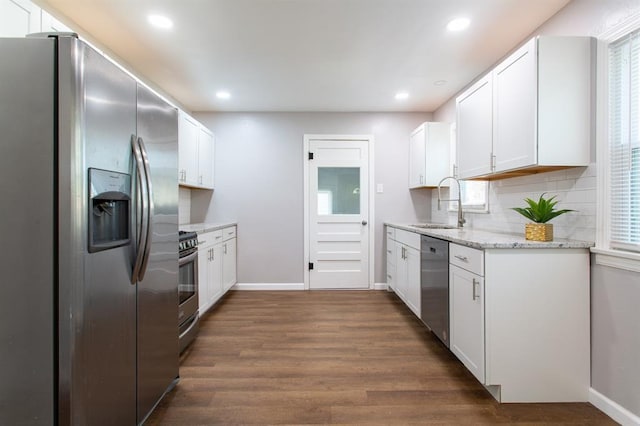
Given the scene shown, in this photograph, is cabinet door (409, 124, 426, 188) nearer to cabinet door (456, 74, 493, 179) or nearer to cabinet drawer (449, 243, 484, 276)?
cabinet door (456, 74, 493, 179)

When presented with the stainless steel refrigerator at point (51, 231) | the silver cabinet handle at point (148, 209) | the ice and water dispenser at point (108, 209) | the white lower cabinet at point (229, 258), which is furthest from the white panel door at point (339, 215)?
the stainless steel refrigerator at point (51, 231)

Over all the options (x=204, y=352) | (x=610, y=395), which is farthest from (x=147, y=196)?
(x=610, y=395)

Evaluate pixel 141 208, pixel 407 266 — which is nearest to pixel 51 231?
pixel 141 208

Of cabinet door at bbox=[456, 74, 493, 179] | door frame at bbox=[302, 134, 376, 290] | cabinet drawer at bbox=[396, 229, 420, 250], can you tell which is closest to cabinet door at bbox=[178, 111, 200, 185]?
door frame at bbox=[302, 134, 376, 290]

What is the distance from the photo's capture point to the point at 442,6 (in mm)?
2008

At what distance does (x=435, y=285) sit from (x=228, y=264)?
98.1 inches

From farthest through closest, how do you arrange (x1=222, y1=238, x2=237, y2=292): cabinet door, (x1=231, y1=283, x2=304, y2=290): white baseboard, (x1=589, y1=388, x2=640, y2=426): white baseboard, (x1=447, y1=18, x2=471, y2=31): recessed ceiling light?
1. (x1=231, y1=283, x2=304, y2=290): white baseboard
2. (x1=222, y1=238, x2=237, y2=292): cabinet door
3. (x1=447, y1=18, x2=471, y2=31): recessed ceiling light
4. (x1=589, y1=388, x2=640, y2=426): white baseboard

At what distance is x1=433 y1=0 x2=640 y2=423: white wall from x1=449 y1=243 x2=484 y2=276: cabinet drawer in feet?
2.08

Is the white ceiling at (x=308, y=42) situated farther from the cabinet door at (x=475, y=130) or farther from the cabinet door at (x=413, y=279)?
the cabinet door at (x=413, y=279)

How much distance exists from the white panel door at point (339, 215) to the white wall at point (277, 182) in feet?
0.59

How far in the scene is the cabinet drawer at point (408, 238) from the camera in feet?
9.36

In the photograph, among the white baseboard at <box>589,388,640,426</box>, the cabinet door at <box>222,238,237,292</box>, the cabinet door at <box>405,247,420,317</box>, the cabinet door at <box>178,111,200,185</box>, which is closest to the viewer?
the white baseboard at <box>589,388,640,426</box>

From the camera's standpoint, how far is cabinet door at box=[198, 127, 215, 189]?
3672mm

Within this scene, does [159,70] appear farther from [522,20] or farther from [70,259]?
[522,20]
